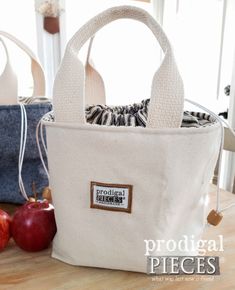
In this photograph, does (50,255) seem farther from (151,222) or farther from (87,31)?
(87,31)

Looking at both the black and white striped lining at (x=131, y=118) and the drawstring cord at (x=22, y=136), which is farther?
the drawstring cord at (x=22, y=136)

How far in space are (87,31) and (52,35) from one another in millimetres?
1168

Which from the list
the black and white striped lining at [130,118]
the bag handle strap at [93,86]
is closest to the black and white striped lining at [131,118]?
the black and white striped lining at [130,118]

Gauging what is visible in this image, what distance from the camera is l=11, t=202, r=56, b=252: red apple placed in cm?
37

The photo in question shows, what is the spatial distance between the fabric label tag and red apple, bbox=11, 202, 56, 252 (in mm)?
90

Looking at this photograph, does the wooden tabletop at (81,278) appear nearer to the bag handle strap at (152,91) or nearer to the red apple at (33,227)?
the red apple at (33,227)

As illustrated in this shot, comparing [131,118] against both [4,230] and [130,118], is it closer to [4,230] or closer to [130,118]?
[130,118]

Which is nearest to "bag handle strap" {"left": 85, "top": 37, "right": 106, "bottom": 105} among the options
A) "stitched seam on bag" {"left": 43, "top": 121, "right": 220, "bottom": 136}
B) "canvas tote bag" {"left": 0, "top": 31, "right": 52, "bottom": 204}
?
"canvas tote bag" {"left": 0, "top": 31, "right": 52, "bottom": 204}

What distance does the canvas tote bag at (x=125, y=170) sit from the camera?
302 mm

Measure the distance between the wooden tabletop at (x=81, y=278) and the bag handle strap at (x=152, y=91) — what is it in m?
0.19

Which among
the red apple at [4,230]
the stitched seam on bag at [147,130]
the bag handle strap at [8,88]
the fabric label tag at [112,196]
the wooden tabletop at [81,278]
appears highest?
the bag handle strap at [8,88]

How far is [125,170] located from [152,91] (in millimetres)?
92

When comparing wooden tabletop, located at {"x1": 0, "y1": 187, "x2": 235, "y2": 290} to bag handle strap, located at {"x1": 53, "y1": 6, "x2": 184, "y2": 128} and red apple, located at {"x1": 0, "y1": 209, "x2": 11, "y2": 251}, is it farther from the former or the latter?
bag handle strap, located at {"x1": 53, "y1": 6, "x2": 184, "y2": 128}

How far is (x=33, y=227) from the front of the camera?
37cm
